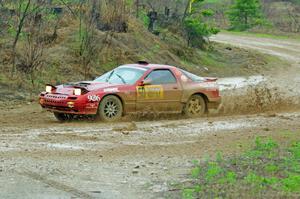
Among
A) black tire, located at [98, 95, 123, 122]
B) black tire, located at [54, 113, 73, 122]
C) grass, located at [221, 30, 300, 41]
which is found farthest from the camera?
grass, located at [221, 30, 300, 41]

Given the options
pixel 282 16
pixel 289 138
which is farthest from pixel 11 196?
pixel 282 16

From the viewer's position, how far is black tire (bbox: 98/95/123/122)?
17.1 metres

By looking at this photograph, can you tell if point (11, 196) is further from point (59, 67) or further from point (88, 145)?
point (59, 67)

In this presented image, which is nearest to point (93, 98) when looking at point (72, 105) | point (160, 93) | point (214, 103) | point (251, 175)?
point (72, 105)

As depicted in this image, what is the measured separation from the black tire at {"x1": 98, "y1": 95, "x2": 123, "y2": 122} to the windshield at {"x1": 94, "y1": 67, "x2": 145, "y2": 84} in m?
0.59

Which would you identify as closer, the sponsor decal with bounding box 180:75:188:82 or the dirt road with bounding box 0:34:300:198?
the dirt road with bounding box 0:34:300:198

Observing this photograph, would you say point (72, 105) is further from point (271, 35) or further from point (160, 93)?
point (271, 35)

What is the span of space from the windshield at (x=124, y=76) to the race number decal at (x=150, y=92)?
0.85 ft

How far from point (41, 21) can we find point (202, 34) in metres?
13.2

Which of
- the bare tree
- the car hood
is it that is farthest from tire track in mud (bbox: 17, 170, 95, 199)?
the bare tree

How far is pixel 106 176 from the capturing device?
10.8 metres

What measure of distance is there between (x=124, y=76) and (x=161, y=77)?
2.96 ft

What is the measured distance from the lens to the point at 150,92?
17938 millimetres

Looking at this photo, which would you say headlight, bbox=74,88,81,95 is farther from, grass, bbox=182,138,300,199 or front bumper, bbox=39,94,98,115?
grass, bbox=182,138,300,199
